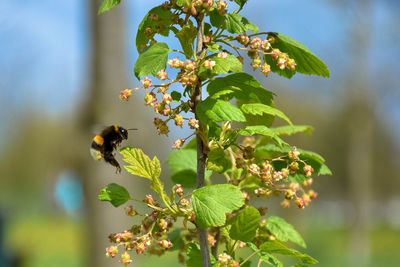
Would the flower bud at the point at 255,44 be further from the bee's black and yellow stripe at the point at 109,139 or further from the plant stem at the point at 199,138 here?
the bee's black and yellow stripe at the point at 109,139

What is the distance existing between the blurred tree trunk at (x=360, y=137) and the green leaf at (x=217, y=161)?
9627 millimetres

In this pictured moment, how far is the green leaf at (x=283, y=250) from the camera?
0.83 meters

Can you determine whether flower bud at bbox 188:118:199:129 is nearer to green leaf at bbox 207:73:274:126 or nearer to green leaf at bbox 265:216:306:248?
green leaf at bbox 207:73:274:126

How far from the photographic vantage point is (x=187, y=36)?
0.85 meters

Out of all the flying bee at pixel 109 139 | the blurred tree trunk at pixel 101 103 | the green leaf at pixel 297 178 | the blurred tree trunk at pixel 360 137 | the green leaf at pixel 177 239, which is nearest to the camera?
the green leaf at pixel 297 178

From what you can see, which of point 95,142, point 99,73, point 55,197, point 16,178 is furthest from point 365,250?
point 16,178

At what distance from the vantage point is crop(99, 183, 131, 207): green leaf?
3.03ft

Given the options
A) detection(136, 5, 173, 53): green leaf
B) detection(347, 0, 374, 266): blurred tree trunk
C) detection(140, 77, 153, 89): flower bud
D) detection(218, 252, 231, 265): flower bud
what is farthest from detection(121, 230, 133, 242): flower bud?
detection(347, 0, 374, 266): blurred tree trunk

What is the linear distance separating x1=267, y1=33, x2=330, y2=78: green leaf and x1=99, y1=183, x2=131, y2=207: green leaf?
45 centimetres

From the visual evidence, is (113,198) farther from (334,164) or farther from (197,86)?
(334,164)

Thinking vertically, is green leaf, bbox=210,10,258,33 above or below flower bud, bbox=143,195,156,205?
above

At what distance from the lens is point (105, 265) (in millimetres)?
5230

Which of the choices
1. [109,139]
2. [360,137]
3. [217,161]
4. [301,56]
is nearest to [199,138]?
[217,161]

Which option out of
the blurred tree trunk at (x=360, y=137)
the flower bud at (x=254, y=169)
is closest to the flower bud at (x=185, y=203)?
the flower bud at (x=254, y=169)
